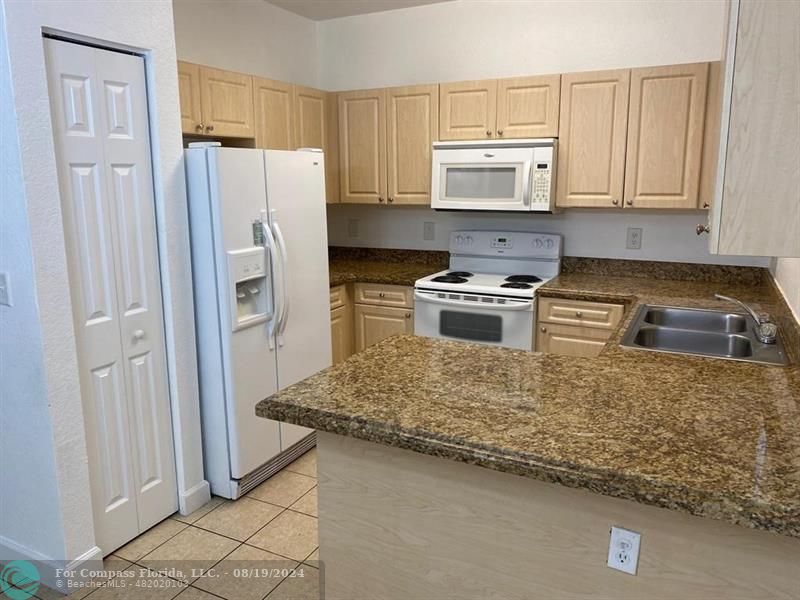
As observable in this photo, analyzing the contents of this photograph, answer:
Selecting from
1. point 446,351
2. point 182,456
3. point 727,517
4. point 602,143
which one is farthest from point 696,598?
point 602,143

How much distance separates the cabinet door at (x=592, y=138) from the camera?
3.26m

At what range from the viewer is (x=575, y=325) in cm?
329

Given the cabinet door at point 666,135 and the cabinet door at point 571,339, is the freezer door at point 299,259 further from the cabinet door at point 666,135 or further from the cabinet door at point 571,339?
the cabinet door at point 666,135

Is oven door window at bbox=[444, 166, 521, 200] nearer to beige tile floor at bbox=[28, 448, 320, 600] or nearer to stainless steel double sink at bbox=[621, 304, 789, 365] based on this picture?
stainless steel double sink at bbox=[621, 304, 789, 365]

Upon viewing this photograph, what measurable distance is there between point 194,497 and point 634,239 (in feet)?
9.59

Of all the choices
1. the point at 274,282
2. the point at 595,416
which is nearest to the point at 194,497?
the point at 274,282

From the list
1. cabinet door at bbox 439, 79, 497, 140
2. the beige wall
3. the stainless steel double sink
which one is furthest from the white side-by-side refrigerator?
the beige wall

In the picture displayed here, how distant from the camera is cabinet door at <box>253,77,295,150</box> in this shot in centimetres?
348

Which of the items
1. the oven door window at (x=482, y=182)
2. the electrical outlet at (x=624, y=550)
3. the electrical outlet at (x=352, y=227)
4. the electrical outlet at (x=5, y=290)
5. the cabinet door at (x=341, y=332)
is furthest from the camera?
the electrical outlet at (x=352, y=227)

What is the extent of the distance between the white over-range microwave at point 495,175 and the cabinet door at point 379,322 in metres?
0.73

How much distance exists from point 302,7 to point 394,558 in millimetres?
3711

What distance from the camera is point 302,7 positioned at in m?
3.99

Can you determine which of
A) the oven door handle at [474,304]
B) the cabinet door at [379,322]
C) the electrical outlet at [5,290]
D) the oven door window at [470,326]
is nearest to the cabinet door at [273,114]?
the cabinet door at [379,322]

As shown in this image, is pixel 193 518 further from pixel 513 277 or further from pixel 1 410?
pixel 513 277
